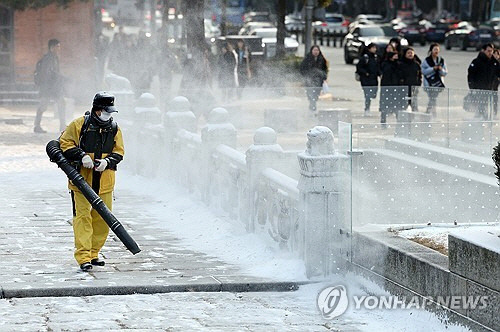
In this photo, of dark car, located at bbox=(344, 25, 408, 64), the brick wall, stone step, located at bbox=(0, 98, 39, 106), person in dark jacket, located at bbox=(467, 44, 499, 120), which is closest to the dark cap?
person in dark jacket, located at bbox=(467, 44, 499, 120)

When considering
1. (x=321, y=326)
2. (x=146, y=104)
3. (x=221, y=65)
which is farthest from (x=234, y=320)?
(x=221, y=65)

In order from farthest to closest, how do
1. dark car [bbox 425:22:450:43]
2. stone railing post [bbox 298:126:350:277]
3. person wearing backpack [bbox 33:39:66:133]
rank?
dark car [bbox 425:22:450:43], person wearing backpack [bbox 33:39:66:133], stone railing post [bbox 298:126:350:277]

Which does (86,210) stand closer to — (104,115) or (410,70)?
(104,115)

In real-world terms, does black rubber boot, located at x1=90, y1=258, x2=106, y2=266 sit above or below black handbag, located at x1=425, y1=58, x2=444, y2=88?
below

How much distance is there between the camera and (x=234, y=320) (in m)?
9.14

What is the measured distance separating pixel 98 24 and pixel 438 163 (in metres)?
25.9

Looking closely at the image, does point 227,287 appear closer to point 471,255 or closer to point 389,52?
point 471,255

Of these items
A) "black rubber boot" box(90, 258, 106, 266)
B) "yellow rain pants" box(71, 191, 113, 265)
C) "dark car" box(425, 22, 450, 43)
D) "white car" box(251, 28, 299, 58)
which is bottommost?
"dark car" box(425, 22, 450, 43)

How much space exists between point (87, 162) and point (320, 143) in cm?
203

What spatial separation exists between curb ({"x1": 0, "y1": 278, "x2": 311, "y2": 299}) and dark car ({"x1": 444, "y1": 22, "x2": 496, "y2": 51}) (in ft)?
164

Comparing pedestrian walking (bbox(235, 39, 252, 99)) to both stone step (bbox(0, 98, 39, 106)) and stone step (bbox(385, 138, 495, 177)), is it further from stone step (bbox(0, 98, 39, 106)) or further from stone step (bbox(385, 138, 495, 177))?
stone step (bbox(385, 138, 495, 177))

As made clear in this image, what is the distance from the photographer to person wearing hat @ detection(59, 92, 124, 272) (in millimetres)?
10773

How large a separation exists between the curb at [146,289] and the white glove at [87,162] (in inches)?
49.3

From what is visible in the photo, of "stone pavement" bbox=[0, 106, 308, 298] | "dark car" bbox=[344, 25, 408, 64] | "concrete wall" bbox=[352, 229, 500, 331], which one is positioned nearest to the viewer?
"concrete wall" bbox=[352, 229, 500, 331]
